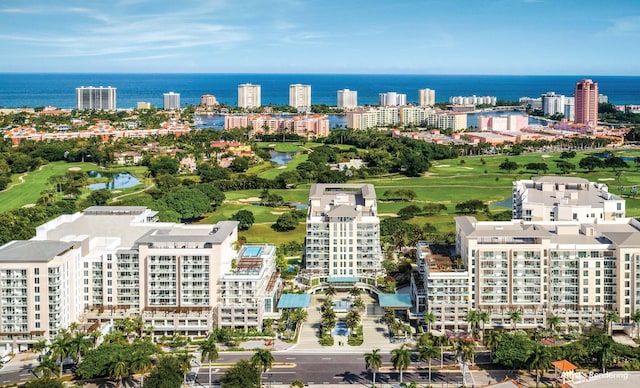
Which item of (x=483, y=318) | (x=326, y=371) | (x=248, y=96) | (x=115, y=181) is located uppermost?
(x=248, y=96)

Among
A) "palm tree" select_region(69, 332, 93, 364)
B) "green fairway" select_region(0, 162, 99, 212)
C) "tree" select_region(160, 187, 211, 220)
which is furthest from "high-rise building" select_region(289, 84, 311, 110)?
"palm tree" select_region(69, 332, 93, 364)

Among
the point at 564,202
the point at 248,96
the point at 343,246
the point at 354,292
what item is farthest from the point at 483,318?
the point at 248,96

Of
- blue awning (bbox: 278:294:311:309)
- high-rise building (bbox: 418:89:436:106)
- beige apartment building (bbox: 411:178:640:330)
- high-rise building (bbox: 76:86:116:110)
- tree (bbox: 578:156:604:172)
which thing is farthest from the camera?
high-rise building (bbox: 418:89:436:106)

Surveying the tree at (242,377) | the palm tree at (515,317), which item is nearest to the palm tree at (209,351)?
the tree at (242,377)

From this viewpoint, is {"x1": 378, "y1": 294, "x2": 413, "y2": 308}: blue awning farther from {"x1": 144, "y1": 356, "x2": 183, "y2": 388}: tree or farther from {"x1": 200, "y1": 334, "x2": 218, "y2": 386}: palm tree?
{"x1": 144, "y1": 356, "x2": 183, "y2": 388}: tree

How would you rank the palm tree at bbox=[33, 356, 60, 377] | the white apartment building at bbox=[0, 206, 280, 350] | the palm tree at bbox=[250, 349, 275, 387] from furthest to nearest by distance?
the white apartment building at bbox=[0, 206, 280, 350] < the palm tree at bbox=[250, 349, 275, 387] < the palm tree at bbox=[33, 356, 60, 377]

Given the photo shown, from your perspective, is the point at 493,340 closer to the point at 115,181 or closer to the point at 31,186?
the point at 31,186

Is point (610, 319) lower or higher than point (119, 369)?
higher
